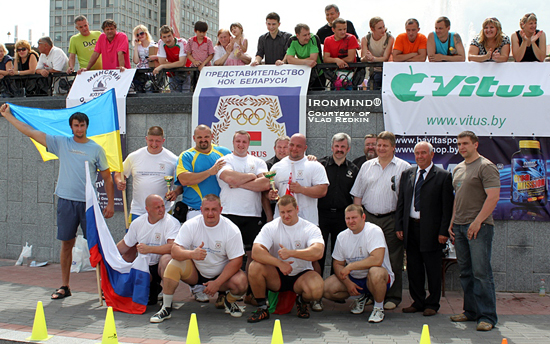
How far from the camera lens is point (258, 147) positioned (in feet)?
26.6

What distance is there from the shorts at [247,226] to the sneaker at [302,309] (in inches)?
38.6

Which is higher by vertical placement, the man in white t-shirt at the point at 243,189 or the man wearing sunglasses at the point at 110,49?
the man wearing sunglasses at the point at 110,49

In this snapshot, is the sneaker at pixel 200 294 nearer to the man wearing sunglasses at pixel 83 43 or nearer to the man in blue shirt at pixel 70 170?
the man in blue shirt at pixel 70 170

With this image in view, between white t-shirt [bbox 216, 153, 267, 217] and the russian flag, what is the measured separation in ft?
3.81

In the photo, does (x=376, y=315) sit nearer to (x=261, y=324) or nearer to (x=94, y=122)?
(x=261, y=324)

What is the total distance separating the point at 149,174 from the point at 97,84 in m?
2.85

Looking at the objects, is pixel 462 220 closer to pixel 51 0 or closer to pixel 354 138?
pixel 354 138

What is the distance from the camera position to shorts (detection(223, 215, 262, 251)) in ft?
21.3

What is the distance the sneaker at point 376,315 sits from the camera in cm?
573

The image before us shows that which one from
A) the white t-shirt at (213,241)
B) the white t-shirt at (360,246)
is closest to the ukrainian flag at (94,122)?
the white t-shirt at (213,241)

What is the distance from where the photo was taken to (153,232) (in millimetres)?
6477

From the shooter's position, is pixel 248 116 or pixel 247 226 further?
pixel 248 116

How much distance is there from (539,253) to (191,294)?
467 centimetres

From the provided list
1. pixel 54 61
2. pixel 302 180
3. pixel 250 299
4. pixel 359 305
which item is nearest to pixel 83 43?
pixel 54 61
